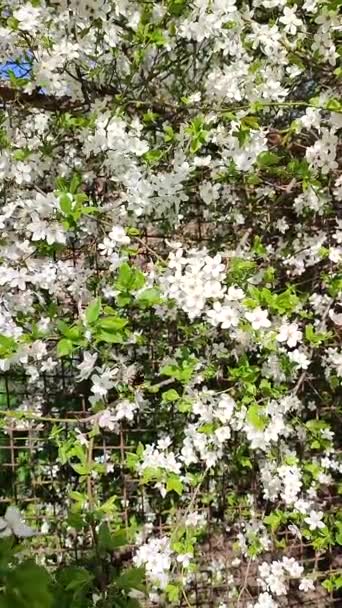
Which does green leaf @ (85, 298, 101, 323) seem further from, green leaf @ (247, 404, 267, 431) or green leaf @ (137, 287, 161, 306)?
green leaf @ (247, 404, 267, 431)

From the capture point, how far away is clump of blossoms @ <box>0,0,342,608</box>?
1760mm

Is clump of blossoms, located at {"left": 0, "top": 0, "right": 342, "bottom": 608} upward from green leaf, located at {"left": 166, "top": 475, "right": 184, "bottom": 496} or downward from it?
upward

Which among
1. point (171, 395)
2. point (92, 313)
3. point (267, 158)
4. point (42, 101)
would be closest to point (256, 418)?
point (171, 395)

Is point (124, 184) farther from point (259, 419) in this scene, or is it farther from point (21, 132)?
point (259, 419)

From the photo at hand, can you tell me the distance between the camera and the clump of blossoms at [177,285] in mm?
1760

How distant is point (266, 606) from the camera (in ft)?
7.13

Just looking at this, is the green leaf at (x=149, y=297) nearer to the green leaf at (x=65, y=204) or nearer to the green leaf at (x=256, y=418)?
the green leaf at (x=65, y=204)

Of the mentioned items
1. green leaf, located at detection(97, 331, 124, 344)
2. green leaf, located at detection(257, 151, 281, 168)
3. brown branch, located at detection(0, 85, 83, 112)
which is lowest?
green leaf, located at detection(97, 331, 124, 344)

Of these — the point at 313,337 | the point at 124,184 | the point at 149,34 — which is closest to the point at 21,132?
the point at 124,184

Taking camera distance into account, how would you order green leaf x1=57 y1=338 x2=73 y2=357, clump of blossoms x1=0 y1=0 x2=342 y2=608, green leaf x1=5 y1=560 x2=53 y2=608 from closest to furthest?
green leaf x1=5 y1=560 x2=53 y2=608
green leaf x1=57 y1=338 x2=73 y2=357
clump of blossoms x1=0 y1=0 x2=342 y2=608

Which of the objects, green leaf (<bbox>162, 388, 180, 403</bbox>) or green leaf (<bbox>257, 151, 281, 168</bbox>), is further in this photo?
green leaf (<bbox>162, 388, 180, 403</bbox>)

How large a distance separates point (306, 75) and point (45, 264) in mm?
878

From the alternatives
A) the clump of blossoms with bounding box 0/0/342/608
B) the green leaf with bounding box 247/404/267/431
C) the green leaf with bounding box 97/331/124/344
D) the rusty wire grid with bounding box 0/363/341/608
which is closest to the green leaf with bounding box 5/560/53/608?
the clump of blossoms with bounding box 0/0/342/608

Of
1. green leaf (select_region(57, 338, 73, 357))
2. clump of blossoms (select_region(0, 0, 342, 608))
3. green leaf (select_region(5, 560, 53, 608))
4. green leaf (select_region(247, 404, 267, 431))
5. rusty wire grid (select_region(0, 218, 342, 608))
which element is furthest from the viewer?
rusty wire grid (select_region(0, 218, 342, 608))
